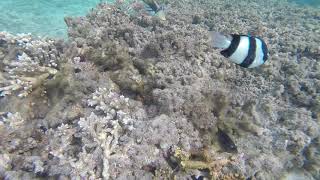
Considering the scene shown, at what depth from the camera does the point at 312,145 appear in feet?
15.2

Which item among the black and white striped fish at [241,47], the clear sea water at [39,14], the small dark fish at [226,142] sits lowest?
the clear sea water at [39,14]

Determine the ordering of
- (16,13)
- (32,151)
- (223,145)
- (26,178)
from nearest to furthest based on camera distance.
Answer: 1. (26,178)
2. (32,151)
3. (223,145)
4. (16,13)

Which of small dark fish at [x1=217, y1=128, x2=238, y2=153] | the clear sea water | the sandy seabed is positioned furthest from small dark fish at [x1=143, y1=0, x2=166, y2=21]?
small dark fish at [x1=217, y1=128, x2=238, y2=153]

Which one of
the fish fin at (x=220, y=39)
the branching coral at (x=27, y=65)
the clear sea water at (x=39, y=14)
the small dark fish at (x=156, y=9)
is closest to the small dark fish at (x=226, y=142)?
the fish fin at (x=220, y=39)

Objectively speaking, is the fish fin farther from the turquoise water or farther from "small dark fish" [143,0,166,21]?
the turquoise water

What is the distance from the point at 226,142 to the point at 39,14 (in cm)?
959

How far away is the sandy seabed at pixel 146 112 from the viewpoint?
10.4ft

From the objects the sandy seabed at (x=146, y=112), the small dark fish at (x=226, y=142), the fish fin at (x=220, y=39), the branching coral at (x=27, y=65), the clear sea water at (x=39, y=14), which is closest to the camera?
the fish fin at (x=220, y=39)

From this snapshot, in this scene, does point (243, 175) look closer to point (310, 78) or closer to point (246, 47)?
point (246, 47)

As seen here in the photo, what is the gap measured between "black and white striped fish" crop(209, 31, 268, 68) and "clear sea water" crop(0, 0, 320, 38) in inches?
288

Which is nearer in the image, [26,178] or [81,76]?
[26,178]

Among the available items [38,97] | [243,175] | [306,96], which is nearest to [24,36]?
[38,97]

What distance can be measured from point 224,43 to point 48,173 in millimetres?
2161

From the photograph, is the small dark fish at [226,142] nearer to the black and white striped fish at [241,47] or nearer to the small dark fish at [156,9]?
the black and white striped fish at [241,47]
